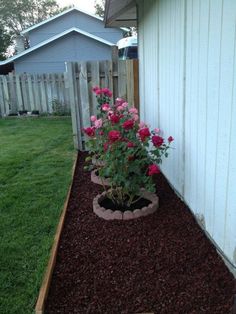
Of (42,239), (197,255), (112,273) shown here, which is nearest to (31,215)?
(42,239)

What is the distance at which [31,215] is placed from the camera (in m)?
3.43

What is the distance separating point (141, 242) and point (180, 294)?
28.0 inches

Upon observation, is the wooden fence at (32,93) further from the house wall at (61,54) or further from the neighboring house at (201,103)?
the neighboring house at (201,103)

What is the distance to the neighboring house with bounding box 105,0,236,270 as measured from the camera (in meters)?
2.19

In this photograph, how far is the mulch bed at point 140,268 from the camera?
2088mm

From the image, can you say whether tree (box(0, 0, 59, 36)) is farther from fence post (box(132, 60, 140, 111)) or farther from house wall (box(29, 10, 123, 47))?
fence post (box(132, 60, 140, 111))

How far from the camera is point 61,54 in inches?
661

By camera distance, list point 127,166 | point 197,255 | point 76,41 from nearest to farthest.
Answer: point 197,255, point 127,166, point 76,41

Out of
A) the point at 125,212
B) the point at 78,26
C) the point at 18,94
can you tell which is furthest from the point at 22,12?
the point at 125,212

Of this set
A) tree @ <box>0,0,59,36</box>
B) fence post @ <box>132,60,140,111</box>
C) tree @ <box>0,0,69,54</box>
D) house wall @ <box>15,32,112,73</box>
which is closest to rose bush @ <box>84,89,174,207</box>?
fence post @ <box>132,60,140,111</box>

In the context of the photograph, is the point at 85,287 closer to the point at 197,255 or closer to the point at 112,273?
the point at 112,273

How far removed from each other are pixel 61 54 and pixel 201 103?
15384 millimetres

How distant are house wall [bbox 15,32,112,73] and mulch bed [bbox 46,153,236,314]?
14.6 metres

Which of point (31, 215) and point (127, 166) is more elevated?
point (127, 166)
